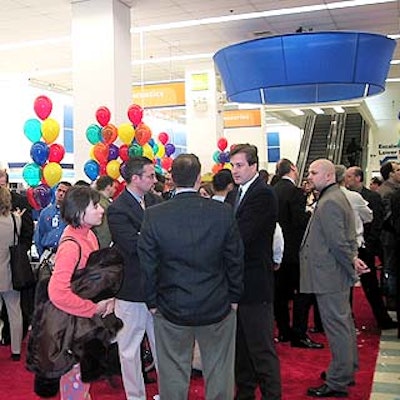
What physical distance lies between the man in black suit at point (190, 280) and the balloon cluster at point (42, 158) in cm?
329

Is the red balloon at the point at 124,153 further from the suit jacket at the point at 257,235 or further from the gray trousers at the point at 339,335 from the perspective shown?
the suit jacket at the point at 257,235

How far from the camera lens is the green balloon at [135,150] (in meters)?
6.45

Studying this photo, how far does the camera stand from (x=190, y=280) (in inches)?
104

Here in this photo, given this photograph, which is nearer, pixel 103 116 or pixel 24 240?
pixel 24 240

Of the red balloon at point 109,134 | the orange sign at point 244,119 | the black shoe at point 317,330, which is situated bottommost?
the black shoe at point 317,330

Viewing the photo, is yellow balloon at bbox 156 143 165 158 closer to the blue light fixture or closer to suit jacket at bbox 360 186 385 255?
the blue light fixture

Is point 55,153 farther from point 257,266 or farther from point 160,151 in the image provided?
point 257,266

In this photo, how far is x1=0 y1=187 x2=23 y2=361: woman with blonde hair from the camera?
463 cm

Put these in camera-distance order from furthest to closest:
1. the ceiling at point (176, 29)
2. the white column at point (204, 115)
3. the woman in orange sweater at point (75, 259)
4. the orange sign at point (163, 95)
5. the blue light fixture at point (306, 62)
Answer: the white column at point (204, 115) < the orange sign at point (163, 95) < the ceiling at point (176, 29) < the blue light fixture at point (306, 62) < the woman in orange sweater at point (75, 259)

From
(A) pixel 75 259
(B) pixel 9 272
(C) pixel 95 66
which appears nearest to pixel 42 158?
(B) pixel 9 272

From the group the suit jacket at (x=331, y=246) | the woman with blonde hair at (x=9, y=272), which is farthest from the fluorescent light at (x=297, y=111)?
the suit jacket at (x=331, y=246)

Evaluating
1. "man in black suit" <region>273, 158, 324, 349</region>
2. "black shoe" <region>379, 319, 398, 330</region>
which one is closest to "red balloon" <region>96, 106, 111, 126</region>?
"man in black suit" <region>273, 158, 324, 349</region>

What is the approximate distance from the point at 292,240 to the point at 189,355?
2.49 m

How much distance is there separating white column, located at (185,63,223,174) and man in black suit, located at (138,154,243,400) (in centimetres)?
889
